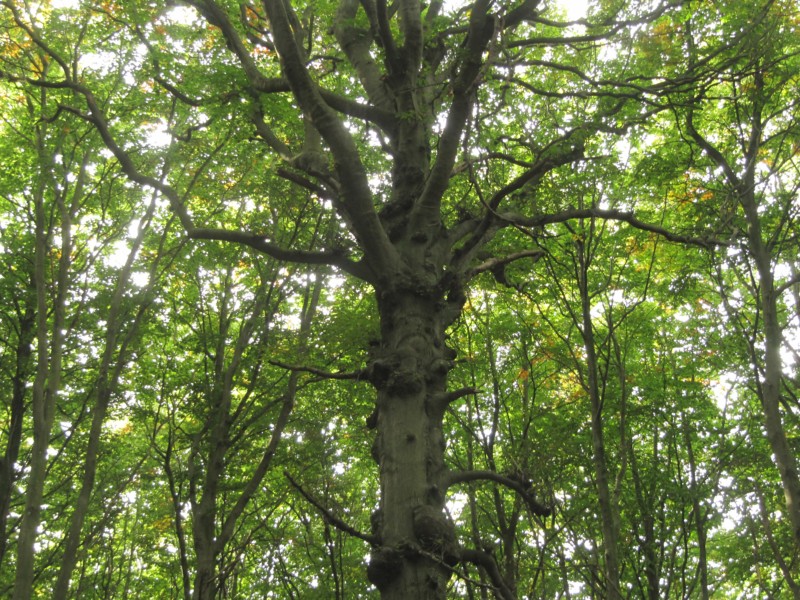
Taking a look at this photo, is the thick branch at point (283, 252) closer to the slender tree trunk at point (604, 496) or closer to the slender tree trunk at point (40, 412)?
the slender tree trunk at point (604, 496)

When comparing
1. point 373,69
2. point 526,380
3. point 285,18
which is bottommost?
point 285,18

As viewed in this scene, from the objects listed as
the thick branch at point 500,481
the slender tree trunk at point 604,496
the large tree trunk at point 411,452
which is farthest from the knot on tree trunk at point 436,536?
the slender tree trunk at point 604,496

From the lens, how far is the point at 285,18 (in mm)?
3666

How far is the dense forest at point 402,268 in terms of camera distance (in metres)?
4.00

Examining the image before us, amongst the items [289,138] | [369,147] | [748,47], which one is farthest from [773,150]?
[289,138]

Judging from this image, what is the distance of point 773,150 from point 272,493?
10940 mm

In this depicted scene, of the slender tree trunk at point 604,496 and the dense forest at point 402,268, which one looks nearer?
the dense forest at point 402,268

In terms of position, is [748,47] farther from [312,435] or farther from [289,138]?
[312,435]

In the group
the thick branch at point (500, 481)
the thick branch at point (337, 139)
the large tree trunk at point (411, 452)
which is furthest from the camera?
the thick branch at point (337, 139)

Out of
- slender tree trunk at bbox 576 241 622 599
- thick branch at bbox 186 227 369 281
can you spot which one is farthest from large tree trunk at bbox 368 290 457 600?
slender tree trunk at bbox 576 241 622 599

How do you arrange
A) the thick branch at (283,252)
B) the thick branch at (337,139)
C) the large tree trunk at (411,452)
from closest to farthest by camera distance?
the large tree trunk at (411,452)
the thick branch at (337,139)
the thick branch at (283,252)

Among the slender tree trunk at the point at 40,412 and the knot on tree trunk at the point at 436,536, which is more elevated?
the slender tree trunk at the point at 40,412

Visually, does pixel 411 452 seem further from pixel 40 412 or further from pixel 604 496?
pixel 40 412

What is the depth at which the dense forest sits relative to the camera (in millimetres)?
4000
